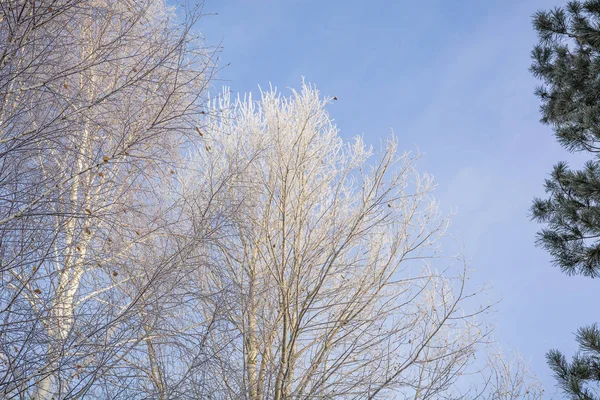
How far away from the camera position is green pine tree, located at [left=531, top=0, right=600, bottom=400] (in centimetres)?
553

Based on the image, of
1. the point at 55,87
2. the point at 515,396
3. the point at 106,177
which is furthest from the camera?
the point at 515,396

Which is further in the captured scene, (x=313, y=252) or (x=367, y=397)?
(x=313, y=252)

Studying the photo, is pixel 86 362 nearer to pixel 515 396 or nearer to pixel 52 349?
pixel 52 349

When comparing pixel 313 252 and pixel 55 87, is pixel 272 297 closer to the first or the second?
pixel 313 252

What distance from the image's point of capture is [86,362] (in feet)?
10.0

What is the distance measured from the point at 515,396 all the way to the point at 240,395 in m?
4.51

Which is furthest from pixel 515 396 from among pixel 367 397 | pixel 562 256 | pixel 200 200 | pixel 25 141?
pixel 25 141

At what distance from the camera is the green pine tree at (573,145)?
5.53 m

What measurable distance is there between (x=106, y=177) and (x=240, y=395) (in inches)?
80.0

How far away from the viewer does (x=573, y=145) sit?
6.99 metres

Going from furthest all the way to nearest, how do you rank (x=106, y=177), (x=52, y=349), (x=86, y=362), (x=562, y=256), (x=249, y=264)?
1. (x=562, y=256)
2. (x=249, y=264)
3. (x=106, y=177)
4. (x=86, y=362)
5. (x=52, y=349)

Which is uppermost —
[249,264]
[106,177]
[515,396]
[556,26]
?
[556,26]

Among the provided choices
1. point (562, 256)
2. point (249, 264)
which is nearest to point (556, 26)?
point (562, 256)

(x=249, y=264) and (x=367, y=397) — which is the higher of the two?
(x=249, y=264)
